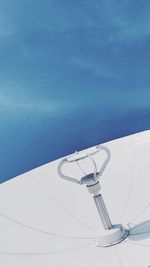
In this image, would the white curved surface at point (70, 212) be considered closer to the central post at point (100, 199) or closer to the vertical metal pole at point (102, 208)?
the central post at point (100, 199)

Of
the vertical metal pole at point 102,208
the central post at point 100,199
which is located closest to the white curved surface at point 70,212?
the central post at point 100,199

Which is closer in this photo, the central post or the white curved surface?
the central post

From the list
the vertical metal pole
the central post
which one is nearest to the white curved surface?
the central post

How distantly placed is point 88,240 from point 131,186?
0.69 metres

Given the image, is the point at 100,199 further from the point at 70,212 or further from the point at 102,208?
the point at 70,212

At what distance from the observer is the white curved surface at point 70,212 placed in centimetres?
389

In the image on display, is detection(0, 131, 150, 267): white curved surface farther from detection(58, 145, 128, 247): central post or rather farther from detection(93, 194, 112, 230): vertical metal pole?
detection(93, 194, 112, 230): vertical metal pole

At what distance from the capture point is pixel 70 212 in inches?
180

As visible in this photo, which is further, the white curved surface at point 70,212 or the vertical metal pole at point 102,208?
the white curved surface at point 70,212

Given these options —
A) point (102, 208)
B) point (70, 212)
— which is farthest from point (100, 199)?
point (70, 212)

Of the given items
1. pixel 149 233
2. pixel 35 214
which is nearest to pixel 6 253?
pixel 35 214

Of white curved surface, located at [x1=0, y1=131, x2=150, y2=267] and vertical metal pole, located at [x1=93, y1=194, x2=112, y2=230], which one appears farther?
white curved surface, located at [x1=0, y1=131, x2=150, y2=267]

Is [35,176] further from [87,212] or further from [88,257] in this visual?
[88,257]

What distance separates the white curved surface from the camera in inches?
153
